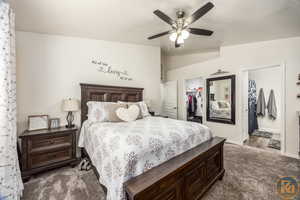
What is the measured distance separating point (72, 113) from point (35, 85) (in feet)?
2.77

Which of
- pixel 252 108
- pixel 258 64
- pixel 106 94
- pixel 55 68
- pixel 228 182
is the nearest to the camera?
pixel 228 182

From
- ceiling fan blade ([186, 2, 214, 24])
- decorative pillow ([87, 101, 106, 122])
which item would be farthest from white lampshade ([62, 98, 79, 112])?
ceiling fan blade ([186, 2, 214, 24])

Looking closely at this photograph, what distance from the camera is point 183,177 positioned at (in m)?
1.39

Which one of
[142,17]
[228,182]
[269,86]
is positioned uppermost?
[142,17]

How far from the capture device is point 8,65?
1.50 meters

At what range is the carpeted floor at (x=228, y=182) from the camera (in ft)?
5.60

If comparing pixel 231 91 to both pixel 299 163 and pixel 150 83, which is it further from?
pixel 150 83

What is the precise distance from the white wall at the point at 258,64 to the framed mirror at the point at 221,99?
0.13 metres

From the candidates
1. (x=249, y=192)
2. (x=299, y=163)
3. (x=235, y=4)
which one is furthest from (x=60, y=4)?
(x=299, y=163)

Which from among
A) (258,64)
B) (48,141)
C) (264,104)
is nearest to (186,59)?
(258,64)

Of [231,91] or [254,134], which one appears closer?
[231,91]

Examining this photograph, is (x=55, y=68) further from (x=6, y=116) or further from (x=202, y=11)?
(x=202, y=11)

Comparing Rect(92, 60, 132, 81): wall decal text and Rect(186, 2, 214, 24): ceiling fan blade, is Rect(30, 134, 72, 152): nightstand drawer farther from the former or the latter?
Rect(186, 2, 214, 24): ceiling fan blade

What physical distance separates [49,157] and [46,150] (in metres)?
0.14
